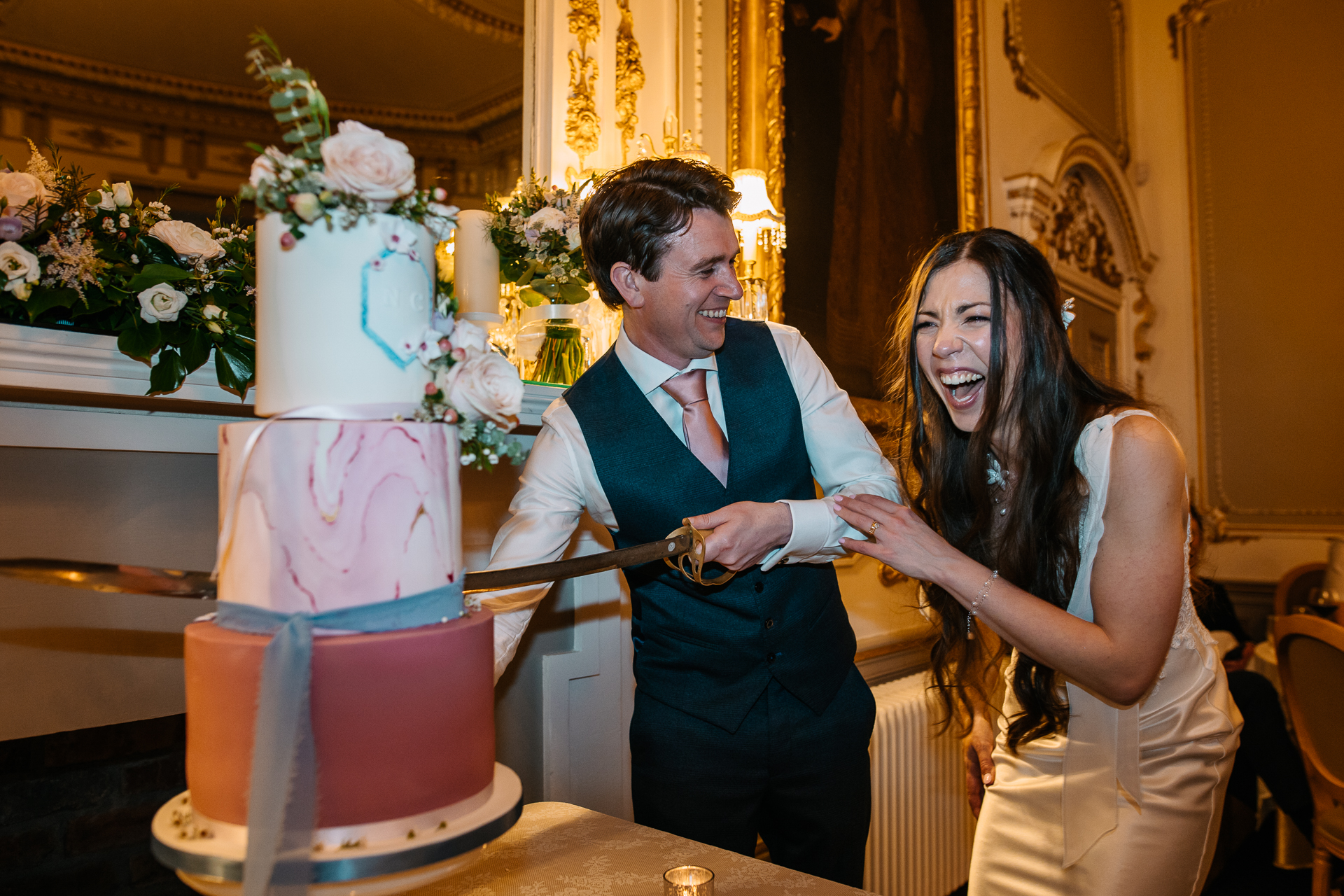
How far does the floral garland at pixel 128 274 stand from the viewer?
4.47ft

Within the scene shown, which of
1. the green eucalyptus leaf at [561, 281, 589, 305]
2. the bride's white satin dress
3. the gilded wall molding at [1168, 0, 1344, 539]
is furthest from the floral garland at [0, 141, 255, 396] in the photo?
the gilded wall molding at [1168, 0, 1344, 539]

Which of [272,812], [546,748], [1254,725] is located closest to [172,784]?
[546,748]

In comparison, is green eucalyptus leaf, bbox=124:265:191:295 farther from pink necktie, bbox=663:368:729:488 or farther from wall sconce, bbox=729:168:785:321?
wall sconce, bbox=729:168:785:321

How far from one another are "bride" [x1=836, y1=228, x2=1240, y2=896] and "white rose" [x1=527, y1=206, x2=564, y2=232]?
31.3 inches

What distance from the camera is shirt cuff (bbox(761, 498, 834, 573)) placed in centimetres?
164

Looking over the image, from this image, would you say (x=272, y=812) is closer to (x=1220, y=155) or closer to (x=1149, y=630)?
(x=1149, y=630)

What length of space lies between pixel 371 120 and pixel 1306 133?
619cm

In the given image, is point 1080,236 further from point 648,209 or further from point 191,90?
point 191,90

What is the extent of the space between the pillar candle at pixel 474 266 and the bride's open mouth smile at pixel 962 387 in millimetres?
948

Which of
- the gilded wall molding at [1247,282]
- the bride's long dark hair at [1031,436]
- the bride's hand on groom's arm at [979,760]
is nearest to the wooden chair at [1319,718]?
the bride's hand on groom's arm at [979,760]

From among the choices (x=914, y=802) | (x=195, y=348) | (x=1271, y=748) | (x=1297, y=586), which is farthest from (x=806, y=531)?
(x=1297, y=586)

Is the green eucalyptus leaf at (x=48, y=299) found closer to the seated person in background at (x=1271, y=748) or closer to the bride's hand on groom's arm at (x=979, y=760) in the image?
Result: the bride's hand on groom's arm at (x=979, y=760)

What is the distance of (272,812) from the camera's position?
2.28ft

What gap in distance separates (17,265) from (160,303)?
19cm
